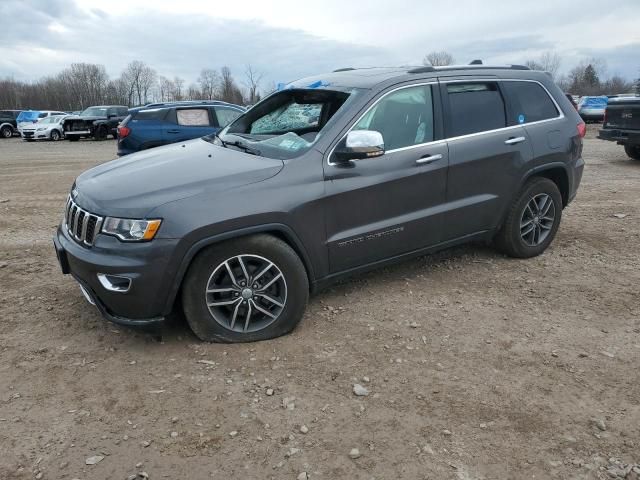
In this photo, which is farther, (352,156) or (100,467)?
(352,156)

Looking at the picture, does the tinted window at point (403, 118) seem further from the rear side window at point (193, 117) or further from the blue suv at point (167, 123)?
the rear side window at point (193, 117)

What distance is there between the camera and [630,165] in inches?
456

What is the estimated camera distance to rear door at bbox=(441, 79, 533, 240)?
4.33 meters

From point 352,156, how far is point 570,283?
2.35 m

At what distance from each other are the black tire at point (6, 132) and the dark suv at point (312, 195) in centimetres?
3095

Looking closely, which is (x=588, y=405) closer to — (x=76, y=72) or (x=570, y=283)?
(x=570, y=283)

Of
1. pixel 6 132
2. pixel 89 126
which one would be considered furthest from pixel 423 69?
pixel 6 132

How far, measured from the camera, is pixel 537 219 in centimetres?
507

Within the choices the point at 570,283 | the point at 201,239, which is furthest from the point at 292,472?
the point at 570,283

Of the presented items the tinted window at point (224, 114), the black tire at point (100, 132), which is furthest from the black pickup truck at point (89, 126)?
the tinted window at point (224, 114)

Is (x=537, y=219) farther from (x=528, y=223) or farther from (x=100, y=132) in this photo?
(x=100, y=132)

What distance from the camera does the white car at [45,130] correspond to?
26.1 m

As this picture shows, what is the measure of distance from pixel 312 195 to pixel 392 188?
0.70 m

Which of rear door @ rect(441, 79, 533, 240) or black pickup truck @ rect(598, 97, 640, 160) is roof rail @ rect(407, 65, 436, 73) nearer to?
rear door @ rect(441, 79, 533, 240)
